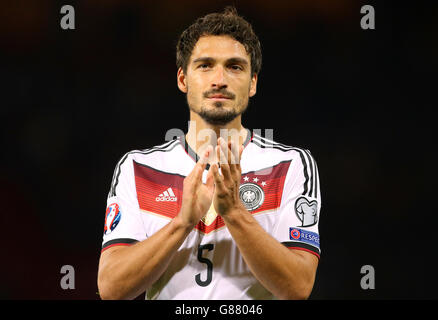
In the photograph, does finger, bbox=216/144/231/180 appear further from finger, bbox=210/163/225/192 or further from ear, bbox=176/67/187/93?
ear, bbox=176/67/187/93

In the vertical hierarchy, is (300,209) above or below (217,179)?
below

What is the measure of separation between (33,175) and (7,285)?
3.07 feet

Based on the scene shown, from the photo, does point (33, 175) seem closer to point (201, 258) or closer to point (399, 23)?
point (201, 258)

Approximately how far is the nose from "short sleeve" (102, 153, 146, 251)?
64cm

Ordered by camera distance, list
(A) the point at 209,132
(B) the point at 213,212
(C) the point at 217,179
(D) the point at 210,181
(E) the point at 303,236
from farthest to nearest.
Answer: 1. (A) the point at 209,132
2. (B) the point at 213,212
3. (E) the point at 303,236
4. (D) the point at 210,181
5. (C) the point at 217,179

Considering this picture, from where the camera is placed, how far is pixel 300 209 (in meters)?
2.38

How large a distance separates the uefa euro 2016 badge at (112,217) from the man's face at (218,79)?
64 cm

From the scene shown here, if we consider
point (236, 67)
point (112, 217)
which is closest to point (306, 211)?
point (236, 67)

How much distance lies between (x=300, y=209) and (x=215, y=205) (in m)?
0.50

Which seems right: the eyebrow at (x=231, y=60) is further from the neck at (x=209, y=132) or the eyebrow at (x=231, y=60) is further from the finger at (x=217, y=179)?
the finger at (x=217, y=179)

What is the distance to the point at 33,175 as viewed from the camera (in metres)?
4.05

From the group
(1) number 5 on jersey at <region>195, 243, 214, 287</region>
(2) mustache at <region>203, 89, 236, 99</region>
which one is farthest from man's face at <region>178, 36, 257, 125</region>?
(1) number 5 on jersey at <region>195, 243, 214, 287</region>

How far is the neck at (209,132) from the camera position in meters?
2.53

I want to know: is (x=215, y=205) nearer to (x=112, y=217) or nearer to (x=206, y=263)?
(x=206, y=263)
